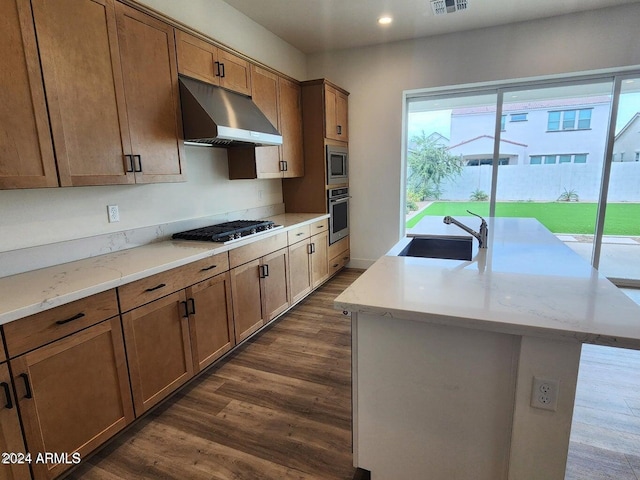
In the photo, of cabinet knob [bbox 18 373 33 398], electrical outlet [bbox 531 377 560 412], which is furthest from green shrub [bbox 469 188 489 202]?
cabinet knob [bbox 18 373 33 398]

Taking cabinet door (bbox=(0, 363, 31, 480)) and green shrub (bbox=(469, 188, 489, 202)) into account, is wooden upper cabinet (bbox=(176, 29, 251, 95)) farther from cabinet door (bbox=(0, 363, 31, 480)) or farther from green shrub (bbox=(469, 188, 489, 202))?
green shrub (bbox=(469, 188, 489, 202))

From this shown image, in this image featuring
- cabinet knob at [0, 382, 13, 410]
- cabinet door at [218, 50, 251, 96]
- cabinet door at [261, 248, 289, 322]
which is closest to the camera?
cabinet knob at [0, 382, 13, 410]

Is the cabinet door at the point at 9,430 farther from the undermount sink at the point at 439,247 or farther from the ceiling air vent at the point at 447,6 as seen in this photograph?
the ceiling air vent at the point at 447,6

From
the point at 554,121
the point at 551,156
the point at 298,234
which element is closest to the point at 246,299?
the point at 298,234

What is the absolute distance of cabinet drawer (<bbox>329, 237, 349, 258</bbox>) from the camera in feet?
14.5

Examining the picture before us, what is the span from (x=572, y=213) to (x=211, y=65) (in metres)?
4.37

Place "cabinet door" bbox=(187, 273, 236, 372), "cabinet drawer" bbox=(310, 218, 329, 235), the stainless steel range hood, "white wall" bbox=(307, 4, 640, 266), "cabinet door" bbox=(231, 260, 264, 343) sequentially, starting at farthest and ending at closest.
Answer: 1. "cabinet drawer" bbox=(310, 218, 329, 235)
2. "white wall" bbox=(307, 4, 640, 266)
3. "cabinet door" bbox=(231, 260, 264, 343)
4. the stainless steel range hood
5. "cabinet door" bbox=(187, 273, 236, 372)

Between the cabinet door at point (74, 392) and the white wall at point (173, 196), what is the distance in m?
0.71

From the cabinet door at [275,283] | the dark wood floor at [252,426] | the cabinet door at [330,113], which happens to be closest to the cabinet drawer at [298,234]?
the cabinet door at [275,283]

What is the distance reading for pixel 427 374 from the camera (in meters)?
1.36

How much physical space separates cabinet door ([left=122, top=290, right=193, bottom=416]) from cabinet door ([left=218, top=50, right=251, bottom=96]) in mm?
1785

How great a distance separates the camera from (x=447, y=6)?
338cm

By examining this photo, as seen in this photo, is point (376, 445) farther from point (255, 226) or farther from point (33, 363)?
point (255, 226)

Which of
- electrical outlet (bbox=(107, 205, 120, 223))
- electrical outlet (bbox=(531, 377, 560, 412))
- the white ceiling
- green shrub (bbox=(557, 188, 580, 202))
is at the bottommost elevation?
electrical outlet (bbox=(531, 377, 560, 412))
